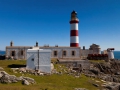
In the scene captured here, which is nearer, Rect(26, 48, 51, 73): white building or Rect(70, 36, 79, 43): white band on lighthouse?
Rect(26, 48, 51, 73): white building

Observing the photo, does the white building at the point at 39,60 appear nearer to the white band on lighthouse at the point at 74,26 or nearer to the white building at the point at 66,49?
the white building at the point at 66,49

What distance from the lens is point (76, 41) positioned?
140ft

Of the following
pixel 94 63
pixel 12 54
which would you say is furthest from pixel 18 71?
pixel 94 63

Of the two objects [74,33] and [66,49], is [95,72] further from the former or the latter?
[74,33]

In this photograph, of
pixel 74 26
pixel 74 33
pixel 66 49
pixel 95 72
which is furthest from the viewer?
pixel 74 26

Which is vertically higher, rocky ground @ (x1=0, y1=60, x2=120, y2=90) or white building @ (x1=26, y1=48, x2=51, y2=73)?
white building @ (x1=26, y1=48, x2=51, y2=73)

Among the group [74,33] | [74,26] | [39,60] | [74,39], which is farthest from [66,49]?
[39,60]

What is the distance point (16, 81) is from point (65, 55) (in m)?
24.4

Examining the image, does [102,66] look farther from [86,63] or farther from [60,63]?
[60,63]

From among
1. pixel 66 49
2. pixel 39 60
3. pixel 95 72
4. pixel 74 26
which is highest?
pixel 74 26

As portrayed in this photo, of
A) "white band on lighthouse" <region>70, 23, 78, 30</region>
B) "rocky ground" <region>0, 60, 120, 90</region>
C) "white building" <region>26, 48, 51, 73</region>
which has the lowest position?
"rocky ground" <region>0, 60, 120, 90</region>

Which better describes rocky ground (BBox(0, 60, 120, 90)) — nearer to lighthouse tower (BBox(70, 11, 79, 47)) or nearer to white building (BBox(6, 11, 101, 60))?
white building (BBox(6, 11, 101, 60))

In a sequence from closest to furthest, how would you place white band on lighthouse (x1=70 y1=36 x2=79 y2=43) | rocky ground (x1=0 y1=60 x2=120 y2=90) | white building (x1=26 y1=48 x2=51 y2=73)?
1. rocky ground (x1=0 y1=60 x2=120 y2=90)
2. white building (x1=26 y1=48 x2=51 y2=73)
3. white band on lighthouse (x1=70 y1=36 x2=79 y2=43)

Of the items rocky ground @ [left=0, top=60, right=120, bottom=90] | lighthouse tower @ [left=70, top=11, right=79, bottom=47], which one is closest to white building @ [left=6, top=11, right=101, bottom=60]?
lighthouse tower @ [left=70, top=11, right=79, bottom=47]
